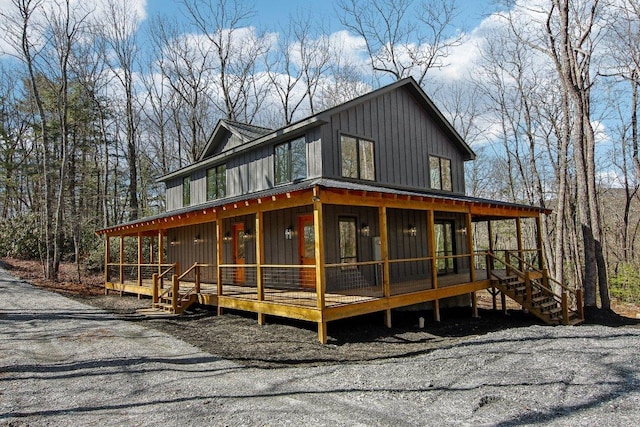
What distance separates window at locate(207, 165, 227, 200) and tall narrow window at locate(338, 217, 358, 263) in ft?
18.3

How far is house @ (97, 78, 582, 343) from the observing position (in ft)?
30.0

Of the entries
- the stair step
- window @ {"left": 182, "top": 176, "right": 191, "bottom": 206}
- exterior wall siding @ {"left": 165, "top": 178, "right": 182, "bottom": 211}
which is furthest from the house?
exterior wall siding @ {"left": 165, "top": 178, "right": 182, "bottom": 211}

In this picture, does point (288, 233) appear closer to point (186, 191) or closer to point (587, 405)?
point (186, 191)

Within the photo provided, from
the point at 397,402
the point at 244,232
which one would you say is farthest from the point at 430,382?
the point at 244,232

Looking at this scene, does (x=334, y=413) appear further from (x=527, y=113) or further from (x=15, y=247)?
(x=15, y=247)

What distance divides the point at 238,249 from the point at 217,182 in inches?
126

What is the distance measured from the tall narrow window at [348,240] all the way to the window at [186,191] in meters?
8.54

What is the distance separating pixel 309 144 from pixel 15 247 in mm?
21036

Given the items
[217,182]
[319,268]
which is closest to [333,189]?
[319,268]

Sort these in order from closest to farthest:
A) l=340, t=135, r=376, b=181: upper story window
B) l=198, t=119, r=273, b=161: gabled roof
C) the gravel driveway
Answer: the gravel driveway → l=340, t=135, r=376, b=181: upper story window → l=198, t=119, r=273, b=161: gabled roof

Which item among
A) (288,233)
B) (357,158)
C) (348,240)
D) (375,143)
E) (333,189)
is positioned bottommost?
(348,240)

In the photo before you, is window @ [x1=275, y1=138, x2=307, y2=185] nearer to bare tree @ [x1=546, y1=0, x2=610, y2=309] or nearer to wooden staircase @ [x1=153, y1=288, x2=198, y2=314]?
wooden staircase @ [x1=153, y1=288, x2=198, y2=314]

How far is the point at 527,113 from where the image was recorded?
23047 mm

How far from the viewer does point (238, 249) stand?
534 inches
